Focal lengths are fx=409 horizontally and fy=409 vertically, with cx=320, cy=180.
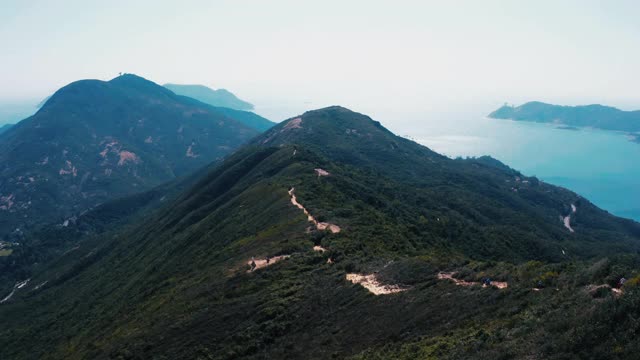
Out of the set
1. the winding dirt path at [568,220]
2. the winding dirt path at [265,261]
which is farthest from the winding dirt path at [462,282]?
the winding dirt path at [568,220]

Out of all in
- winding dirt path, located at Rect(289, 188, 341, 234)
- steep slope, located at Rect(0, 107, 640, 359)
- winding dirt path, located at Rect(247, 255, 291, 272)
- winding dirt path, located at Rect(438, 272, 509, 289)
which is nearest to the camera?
steep slope, located at Rect(0, 107, 640, 359)

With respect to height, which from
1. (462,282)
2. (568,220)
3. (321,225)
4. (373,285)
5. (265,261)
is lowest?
(568,220)

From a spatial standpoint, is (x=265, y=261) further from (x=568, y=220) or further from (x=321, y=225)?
(x=568, y=220)

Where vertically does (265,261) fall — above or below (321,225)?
below

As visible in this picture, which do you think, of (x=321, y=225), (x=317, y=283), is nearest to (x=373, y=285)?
(x=317, y=283)

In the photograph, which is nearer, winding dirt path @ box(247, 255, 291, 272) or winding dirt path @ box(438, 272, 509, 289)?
winding dirt path @ box(438, 272, 509, 289)

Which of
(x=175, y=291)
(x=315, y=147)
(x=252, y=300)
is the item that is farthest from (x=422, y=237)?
(x=315, y=147)

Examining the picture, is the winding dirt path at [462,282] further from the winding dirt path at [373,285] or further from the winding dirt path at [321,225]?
the winding dirt path at [321,225]

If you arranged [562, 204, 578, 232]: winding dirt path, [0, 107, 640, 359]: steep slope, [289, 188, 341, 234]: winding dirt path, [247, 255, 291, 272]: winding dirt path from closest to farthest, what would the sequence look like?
1. [0, 107, 640, 359]: steep slope
2. [247, 255, 291, 272]: winding dirt path
3. [289, 188, 341, 234]: winding dirt path
4. [562, 204, 578, 232]: winding dirt path

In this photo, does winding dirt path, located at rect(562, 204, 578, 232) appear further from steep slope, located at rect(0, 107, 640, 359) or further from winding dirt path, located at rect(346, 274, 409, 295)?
winding dirt path, located at rect(346, 274, 409, 295)

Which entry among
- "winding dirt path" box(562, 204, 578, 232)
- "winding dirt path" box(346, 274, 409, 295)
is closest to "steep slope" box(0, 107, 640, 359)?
"winding dirt path" box(346, 274, 409, 295)
